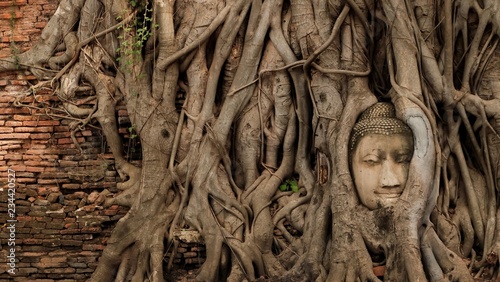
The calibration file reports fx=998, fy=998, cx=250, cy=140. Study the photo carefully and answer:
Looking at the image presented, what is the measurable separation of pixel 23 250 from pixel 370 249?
132 inches

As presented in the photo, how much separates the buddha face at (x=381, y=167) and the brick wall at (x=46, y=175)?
7.68ft

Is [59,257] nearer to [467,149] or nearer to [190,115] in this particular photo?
[190,115]

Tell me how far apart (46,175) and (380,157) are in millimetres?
3332

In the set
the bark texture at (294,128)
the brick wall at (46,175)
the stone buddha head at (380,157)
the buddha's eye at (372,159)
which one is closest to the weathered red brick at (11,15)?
the brick wall at (46,175)

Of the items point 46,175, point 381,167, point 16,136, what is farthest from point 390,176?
point 16,136

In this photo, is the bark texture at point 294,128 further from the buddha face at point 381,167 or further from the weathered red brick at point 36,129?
the weathered red brick at point 36,129

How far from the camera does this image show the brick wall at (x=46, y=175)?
30.4 feet

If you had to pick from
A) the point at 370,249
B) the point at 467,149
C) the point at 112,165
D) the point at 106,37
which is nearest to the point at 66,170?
the point at 112,165

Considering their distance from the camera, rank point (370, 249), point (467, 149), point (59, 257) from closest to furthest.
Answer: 1. point (370, 249)
2. point (467, 149)
3. point (59, 257)

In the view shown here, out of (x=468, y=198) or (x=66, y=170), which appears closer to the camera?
(x=468, y=198)

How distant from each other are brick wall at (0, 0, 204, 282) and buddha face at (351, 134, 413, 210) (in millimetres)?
2339

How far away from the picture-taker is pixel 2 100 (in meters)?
9.73

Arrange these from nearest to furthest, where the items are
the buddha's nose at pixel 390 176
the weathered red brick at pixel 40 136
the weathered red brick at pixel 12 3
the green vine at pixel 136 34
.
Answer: the buddha's nose at pixel 390 176
the green vine at pixel 136 34
the weathered red brick at pixel 40 136
the weathered red brick at pixel 12 3

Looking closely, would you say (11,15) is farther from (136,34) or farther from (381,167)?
(381,167)
